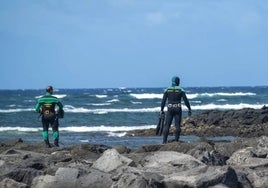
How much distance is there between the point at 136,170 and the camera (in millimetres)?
10344

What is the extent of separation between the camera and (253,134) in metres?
25.8

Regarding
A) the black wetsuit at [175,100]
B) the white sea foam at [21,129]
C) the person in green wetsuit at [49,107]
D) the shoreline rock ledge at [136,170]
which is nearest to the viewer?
the shoreline rock ledge at [136,170]

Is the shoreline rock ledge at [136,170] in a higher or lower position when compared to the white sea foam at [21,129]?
higher

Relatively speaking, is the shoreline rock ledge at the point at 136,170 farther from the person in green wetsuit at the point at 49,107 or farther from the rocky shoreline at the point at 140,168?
the person in green wetsuit at the point at 49,107

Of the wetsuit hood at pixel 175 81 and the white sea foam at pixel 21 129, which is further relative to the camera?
the white sea foam at pixel 21 129

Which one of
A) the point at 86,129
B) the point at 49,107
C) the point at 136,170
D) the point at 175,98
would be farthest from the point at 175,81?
the point at 86,129

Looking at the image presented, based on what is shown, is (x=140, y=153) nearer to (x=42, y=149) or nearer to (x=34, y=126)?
(x=42, y=149)

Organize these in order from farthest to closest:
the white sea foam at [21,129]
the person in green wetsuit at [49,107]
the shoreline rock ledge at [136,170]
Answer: the white sea foam at [21,129] → the person in green wetsuit at [49,107] → the shoreline rock ledge at [136,170]

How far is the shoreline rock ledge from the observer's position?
384 inches

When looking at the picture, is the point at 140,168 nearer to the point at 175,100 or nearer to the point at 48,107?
→ the point at 175,100

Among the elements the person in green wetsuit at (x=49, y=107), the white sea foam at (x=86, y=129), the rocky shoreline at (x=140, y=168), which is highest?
the person in green wetsuit at (x=49, y=107)

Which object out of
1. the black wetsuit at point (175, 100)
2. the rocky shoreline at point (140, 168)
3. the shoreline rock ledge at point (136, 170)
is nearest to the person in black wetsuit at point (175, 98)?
the black wetsuit at point (175, 100)

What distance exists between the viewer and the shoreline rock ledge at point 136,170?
974cm

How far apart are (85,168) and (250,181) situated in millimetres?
2659
